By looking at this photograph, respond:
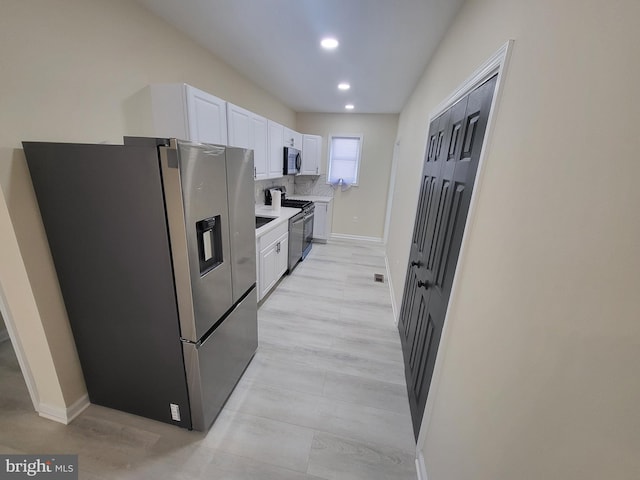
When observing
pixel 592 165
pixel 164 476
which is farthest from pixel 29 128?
pixel 592 165

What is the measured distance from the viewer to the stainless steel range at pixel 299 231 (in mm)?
3854

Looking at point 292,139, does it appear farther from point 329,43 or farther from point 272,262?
point 272,262

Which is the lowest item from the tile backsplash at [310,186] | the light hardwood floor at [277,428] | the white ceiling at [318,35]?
the light hardwood floor at [277,428]

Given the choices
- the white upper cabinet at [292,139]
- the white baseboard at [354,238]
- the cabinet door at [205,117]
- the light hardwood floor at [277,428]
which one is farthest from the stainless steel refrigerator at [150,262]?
the white baseboard at [354,238]

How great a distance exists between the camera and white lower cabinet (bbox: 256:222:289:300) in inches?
113

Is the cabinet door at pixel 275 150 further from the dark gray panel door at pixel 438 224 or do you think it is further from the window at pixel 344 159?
the dark gray panel door at pixel 438 224

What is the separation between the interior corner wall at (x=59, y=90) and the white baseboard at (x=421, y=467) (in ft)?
7.42

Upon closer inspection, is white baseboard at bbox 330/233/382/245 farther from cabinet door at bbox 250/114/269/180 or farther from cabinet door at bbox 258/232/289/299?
cabinet door at bbox 250/114/269/180

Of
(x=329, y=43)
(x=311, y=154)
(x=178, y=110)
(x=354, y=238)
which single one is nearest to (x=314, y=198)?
(x=311, y=154)

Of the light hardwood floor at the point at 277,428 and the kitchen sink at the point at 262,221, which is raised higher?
the kitchen sink at the point at 262,221

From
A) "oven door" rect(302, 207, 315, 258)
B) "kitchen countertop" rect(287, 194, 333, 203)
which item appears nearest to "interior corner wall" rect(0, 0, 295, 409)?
"oven door" rect(302, 207, 315, 258)

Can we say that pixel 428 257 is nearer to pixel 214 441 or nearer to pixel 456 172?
pixel 456 172

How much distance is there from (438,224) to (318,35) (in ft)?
6.34

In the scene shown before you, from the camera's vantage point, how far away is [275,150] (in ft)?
12.4
